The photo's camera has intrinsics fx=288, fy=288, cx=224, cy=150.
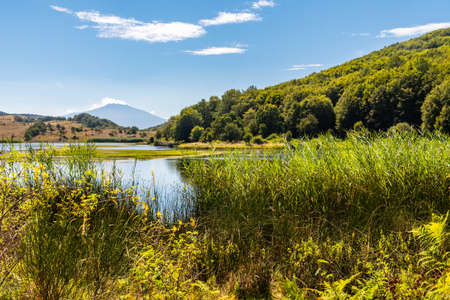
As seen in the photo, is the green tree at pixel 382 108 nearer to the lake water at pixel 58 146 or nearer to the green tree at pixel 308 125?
the green tree at pixel 308 125

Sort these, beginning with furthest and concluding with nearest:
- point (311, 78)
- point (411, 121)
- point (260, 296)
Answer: point (311, 78) < point (411, 121) < point (260, 296)

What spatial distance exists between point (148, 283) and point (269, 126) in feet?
305

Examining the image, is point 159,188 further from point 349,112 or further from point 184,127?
point 349,112

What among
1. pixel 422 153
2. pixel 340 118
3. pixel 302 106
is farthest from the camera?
pixel 302 106

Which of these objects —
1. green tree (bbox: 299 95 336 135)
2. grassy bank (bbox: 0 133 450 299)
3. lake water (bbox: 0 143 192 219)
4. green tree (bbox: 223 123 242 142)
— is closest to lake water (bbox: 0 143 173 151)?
lake water (bbox: 0 143 192 219)

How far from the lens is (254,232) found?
18.3ft

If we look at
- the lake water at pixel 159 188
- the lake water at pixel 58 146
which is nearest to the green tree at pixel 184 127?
the lake water at pixel 58 146

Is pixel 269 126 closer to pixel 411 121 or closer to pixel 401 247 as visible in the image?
pixel 411 121

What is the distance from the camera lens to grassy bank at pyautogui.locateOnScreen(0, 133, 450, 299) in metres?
3.68

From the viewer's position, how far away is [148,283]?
3.87 meters

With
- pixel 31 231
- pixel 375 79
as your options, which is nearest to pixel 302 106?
pixel 375 79

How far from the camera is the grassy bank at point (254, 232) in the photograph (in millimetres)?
3678

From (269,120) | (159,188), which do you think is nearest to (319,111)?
(269,120)

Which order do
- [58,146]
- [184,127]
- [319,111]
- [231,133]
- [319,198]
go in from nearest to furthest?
[319,198]
[58,146]
[231,133]
[319,111]
[184,127]
